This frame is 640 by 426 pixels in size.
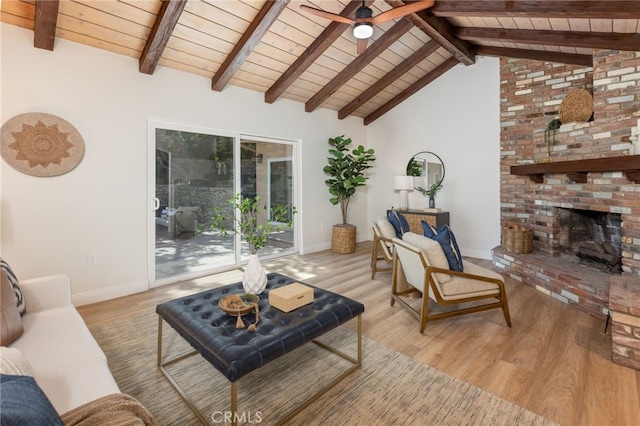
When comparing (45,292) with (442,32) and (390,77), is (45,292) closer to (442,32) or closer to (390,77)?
(442,32)

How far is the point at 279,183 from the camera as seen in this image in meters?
5.44

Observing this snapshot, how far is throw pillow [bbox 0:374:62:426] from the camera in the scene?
736 mm

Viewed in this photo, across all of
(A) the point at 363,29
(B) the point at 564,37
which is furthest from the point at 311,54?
(B) the point at 564,37

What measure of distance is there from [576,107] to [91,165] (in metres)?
5.73

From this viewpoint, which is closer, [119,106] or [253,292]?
[253,292]

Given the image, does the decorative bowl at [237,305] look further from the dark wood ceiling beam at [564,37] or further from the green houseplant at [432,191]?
the green houseplant at [432,191]

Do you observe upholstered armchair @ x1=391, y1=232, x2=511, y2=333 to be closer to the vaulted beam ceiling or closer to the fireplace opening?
the fireplace opening

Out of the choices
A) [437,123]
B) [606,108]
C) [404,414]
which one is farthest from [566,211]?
[404,414]

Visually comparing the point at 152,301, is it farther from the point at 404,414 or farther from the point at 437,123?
the point at 437,123

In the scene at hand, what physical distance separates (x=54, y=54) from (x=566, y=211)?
252 inches

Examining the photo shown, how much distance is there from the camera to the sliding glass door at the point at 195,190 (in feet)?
12.7

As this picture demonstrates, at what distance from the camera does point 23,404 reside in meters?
0.79

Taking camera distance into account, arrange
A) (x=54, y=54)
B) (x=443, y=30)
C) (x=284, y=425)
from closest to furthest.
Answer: (x=284, y=425), (x=54, y=54), (x=443, y=30)

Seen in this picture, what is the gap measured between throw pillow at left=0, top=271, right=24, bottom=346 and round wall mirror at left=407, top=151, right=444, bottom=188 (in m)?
5.69
